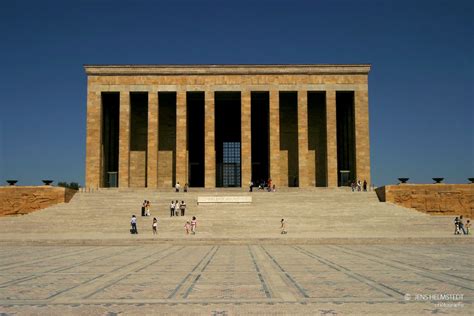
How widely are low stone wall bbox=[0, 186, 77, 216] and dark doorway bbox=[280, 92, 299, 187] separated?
18.7 meters

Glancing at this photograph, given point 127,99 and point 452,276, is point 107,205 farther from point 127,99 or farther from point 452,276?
point 452,276

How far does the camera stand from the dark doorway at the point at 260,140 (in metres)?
41.3

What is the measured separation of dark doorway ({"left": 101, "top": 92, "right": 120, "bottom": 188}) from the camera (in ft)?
125

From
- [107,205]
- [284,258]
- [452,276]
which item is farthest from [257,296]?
[107,205]

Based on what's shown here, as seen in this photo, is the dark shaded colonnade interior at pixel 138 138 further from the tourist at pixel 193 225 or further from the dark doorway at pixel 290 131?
the tourist at pixel 193 225

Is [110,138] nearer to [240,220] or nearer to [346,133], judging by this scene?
[346,133]

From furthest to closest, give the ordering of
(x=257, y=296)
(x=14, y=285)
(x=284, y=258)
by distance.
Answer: (x=284, y=258)
(x=14, y=285)
(x=257, y=296)

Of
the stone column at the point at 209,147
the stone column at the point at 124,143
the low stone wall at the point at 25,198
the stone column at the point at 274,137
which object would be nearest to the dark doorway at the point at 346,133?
the stone column at the point at 274,137

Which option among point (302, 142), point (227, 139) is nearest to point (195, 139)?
point (227, 139)

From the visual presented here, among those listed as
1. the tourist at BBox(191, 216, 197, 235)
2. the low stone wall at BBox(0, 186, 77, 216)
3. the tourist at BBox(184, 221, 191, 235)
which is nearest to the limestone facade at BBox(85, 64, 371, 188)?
the low stone wall at BBox(0, 186, 77, 216)

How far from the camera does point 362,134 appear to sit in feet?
119

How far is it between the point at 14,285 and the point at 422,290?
647cm

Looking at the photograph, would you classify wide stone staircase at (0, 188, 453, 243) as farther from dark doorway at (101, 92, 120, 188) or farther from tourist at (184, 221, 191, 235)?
dark doorway at (101, 92, 120, 188)

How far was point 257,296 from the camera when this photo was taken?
22.2 ft
